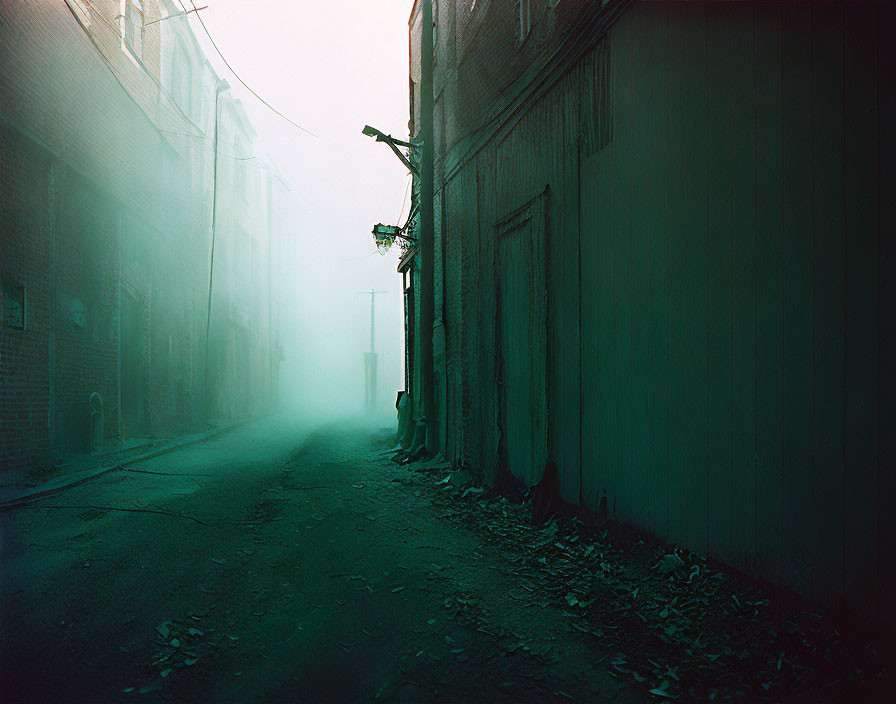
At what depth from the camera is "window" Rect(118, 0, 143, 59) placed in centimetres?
1164

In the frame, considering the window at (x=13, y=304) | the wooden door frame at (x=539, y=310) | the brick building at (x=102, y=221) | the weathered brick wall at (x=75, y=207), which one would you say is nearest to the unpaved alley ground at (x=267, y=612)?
the wooden door frame at (x=539, y=310)

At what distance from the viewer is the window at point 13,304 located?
786 cm

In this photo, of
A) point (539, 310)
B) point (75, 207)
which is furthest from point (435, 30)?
point (539, 310)

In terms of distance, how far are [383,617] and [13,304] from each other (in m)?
7.68

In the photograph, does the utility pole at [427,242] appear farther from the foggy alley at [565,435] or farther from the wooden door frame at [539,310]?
the wooden door frame at [539,310]

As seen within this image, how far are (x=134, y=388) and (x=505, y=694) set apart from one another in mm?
12846

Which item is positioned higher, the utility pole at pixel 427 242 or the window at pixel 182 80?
the window at pixel 182 80

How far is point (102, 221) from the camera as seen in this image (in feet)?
35.9

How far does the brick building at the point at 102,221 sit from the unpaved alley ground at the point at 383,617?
4.20 meters

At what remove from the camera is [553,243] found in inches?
228

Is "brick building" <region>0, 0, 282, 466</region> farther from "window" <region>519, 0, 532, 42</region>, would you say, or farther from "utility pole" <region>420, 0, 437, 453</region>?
"window" <region>519, 0, 532, 42</region>

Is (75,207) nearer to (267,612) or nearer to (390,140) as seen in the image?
(390,140)

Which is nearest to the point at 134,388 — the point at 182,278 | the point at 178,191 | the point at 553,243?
the point at 182,278

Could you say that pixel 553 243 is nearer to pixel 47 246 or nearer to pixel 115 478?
pixel 115 478
